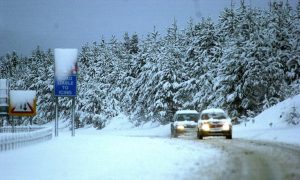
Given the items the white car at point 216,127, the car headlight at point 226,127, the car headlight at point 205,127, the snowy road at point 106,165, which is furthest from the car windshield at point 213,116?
the snowy road at point 106,165

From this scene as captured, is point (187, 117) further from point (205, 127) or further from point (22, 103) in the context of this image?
point (22, 103)

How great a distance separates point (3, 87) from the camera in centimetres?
5425

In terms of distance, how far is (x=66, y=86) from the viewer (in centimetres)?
3862

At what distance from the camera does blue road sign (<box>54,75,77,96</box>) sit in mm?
38531

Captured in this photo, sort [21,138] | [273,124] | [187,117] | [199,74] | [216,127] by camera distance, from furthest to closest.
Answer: [199,74]
[273,124]
[187,117]
[216,127]
[21,138]

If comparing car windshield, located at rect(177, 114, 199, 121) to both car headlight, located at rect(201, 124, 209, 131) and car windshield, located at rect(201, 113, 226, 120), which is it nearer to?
car windshield, located at rect(201, 113, 226, 120)

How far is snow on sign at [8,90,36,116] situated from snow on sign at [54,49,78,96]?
28.5ft

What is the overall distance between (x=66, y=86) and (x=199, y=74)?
28992mm

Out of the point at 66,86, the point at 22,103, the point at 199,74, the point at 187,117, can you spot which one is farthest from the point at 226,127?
the point at 199,74

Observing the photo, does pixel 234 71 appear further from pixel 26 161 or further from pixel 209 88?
pixel 26 161

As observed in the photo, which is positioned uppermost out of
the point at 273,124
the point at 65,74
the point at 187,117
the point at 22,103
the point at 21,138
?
the point at 65,74

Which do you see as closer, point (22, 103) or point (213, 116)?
point (213, 116)

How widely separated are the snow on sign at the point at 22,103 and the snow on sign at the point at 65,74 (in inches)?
342

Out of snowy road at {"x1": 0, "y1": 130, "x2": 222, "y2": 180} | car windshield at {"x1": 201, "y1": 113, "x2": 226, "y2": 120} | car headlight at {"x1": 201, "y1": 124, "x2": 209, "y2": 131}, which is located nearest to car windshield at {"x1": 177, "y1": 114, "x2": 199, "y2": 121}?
car windshield at {"x1": 201, "y1": 113, "x2": 226, "y2": 120}
